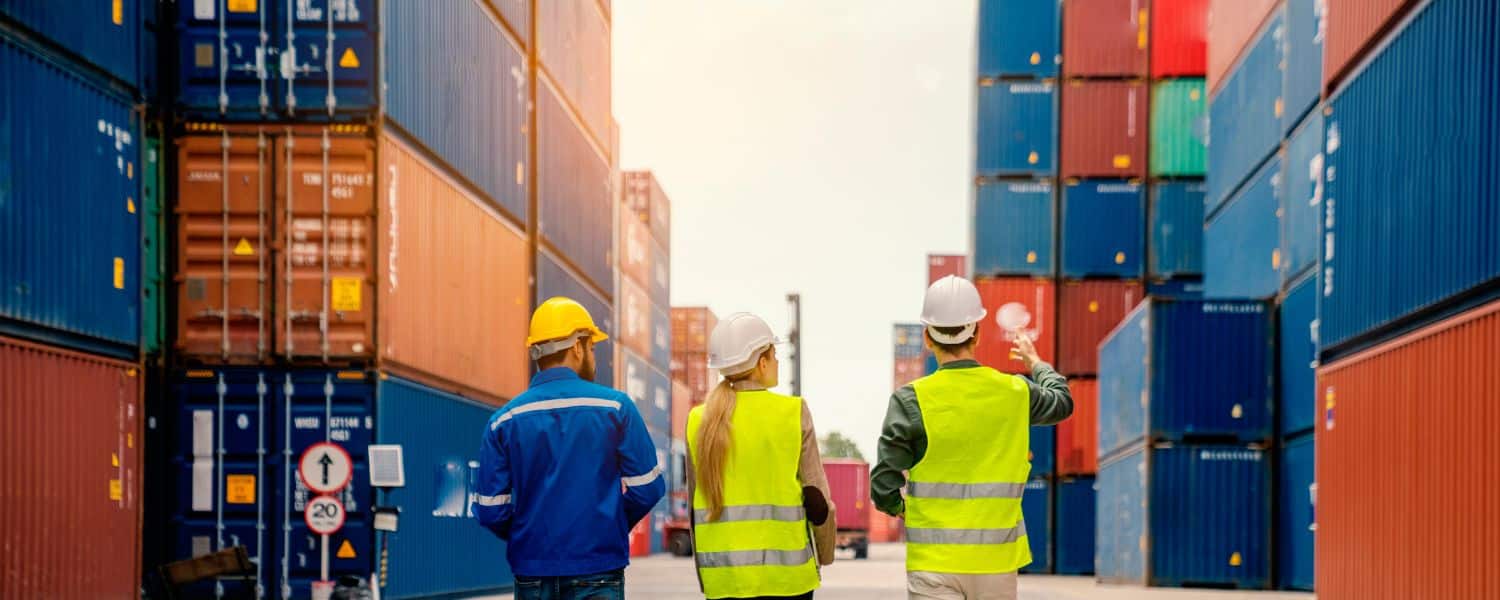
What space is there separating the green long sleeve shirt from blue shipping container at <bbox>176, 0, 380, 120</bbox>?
1272 cm

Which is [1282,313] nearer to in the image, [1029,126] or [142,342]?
[1029,126]

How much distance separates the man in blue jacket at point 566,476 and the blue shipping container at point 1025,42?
30.4 metres

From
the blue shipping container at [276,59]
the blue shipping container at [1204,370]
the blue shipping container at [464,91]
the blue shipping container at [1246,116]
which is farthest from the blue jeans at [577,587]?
the blue shipping container at [1204,370]

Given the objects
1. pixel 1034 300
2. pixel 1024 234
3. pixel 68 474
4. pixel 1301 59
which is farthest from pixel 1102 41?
pixel 68 474

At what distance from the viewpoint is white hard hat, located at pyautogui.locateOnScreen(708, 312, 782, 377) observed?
5965 mm

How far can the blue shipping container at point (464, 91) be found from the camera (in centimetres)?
1886

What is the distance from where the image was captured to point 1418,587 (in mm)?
13953

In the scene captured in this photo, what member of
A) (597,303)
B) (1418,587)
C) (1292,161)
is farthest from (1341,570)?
(597,303)

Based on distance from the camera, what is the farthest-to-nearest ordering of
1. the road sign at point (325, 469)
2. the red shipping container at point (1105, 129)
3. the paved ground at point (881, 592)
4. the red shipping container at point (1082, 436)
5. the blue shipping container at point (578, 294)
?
the red shipping container at point (1082, 436) → the red shipping container at point (1105, 129) → the blue shipping container at point (578, 294) → the paved ground at point (881, 592) → the road sign at point (325, 469)

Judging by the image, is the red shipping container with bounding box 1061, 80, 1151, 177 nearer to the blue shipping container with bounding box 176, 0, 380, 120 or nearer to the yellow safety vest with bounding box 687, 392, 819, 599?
the blue shipping container with bounding box 176, 0, 380, 120

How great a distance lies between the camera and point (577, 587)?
593 centimetres

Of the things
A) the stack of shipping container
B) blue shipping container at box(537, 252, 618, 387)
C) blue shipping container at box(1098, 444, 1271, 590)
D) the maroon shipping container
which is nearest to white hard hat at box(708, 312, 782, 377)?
the maroon shipping container

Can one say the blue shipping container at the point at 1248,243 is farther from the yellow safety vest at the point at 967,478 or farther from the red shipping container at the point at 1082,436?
the yellow safety vest at the point at 967,478

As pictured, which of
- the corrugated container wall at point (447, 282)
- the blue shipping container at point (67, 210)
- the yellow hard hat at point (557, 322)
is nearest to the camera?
the yellow hard hat at point (557, 322)
